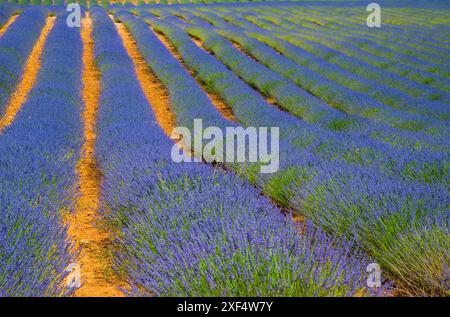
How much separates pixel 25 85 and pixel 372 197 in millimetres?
8452

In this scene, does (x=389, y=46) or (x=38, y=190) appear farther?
(x=389, y=46)

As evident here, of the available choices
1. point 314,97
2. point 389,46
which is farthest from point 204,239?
point 389,46

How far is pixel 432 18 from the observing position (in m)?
23.2

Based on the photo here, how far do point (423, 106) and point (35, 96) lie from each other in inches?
254

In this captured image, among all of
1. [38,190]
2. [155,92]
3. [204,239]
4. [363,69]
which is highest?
[204,239]

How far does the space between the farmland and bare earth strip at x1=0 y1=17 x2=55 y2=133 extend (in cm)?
9

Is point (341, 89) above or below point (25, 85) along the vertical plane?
below

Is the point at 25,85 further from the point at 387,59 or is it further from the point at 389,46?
the point at 389,46

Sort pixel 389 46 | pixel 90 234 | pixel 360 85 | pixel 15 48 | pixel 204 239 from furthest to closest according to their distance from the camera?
pixel 389 46, pixel 15 48, pixel 360 85, pixel 90 234, pixel 204 239

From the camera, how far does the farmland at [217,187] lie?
7.77 feet

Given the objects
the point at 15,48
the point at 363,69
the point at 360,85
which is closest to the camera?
the point at 360,85

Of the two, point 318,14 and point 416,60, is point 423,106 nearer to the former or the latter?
point 416,60

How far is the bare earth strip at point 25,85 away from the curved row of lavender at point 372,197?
3778 mm

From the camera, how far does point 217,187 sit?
342 cm
